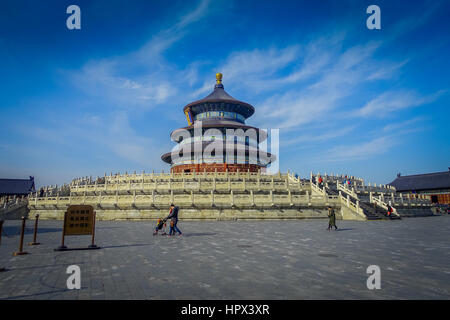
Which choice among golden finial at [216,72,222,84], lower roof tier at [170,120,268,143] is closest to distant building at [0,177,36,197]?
lower roof tier at [170,120,268,143]

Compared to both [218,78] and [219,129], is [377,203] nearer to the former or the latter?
[219,129]

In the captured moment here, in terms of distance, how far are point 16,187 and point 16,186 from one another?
12.1 inches

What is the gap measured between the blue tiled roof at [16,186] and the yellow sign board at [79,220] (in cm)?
5178

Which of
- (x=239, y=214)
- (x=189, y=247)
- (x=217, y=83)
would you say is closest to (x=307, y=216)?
(x=239, y=214)

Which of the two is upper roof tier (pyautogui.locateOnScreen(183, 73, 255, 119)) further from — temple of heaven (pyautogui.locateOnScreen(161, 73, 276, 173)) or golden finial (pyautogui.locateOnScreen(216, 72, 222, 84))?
golden finial (pyautogui.locateOnScreen(216, 72, 222, 84))

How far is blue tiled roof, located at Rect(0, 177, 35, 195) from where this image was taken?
1989 inches

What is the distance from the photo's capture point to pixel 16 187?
51.9 m

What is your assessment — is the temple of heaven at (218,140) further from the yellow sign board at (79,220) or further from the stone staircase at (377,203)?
the yellow sign board at (79,220)

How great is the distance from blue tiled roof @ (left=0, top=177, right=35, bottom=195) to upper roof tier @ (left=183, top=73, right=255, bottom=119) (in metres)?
36.3

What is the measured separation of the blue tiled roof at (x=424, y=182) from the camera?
49253mm

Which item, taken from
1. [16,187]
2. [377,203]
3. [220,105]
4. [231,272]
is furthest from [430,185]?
[16,187]

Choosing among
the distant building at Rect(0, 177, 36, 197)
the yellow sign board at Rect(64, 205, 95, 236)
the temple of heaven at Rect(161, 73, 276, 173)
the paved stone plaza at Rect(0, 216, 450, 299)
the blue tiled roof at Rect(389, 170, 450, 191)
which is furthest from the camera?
the distant building at Rect(0, 177, 36, 197)

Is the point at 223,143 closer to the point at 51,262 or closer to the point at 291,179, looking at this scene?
the point at 291,179
